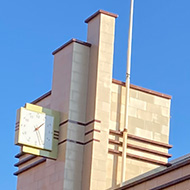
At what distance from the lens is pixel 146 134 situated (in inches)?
1469

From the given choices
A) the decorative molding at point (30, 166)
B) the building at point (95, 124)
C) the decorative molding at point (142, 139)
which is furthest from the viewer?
the decorative molding at point (30, 166)

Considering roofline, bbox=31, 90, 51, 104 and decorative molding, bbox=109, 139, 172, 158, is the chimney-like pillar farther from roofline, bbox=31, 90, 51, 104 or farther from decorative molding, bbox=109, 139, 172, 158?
roofline, bbox=31, 90, 51, 104

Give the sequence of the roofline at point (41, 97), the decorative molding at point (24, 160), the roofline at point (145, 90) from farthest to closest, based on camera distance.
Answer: the roofline at point (41, 97) < the decorative molding at point (24, 160) < the roofline at point (145, 90)

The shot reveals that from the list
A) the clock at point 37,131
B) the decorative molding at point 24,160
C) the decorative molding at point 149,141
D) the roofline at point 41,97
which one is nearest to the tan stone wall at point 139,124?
the decorative molding at point 149,141

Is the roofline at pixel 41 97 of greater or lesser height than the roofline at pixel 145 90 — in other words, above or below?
below

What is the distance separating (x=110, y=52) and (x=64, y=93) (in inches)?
97.1

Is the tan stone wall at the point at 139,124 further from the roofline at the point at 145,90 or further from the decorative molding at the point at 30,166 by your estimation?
the decorative molding at the point at 30,166

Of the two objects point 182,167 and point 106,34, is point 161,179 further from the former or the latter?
point 106,34

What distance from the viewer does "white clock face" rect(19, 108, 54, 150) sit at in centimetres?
3488

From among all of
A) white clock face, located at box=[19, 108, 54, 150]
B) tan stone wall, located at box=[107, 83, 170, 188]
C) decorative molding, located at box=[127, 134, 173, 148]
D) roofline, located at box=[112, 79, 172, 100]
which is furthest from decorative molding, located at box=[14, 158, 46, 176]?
roofline, located at box=[112, 79, 172, 100]

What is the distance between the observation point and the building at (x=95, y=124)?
115 feet

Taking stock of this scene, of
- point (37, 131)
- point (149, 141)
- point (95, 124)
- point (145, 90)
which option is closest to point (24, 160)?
point (37, 131)

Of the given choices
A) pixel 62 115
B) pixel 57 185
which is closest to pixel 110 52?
pixel 62 115

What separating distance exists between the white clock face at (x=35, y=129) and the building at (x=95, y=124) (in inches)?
17.1
